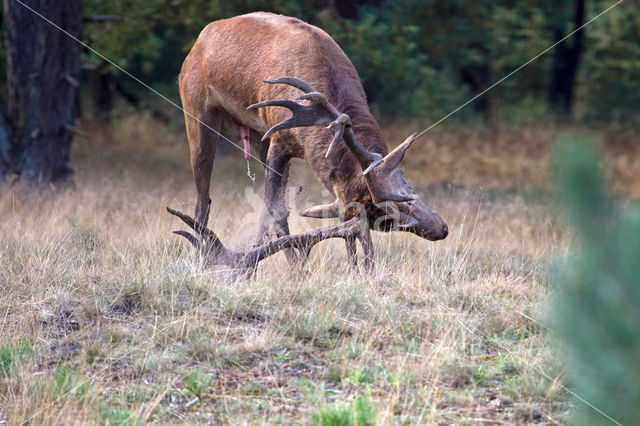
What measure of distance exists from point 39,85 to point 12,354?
6914 millimetres

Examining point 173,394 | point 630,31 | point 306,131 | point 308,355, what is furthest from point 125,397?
point 630,31

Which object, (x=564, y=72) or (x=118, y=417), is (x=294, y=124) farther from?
(x=564, y=72)

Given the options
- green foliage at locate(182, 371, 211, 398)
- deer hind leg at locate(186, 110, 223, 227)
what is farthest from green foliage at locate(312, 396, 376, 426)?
deer hind leg at locate(186, 110, 223, 227)

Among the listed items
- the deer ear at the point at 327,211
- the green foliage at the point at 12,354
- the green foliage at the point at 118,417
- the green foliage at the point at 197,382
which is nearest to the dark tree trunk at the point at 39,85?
the deer ear at the point at 327,211

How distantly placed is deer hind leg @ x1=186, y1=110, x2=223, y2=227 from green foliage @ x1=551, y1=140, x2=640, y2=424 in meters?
5.97

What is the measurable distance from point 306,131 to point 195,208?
1778 millimetres

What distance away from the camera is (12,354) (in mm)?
4336

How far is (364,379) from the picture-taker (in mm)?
4117

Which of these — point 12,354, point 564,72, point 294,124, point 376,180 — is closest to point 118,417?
point 12,354

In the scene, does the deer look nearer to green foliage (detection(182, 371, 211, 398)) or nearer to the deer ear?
the deer ear

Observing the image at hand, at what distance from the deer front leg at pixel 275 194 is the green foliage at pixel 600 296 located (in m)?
4.89

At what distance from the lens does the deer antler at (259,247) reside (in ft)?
18.7

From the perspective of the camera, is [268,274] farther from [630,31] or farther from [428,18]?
[630,31]

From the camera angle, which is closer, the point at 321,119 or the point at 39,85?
the point at 321,119
